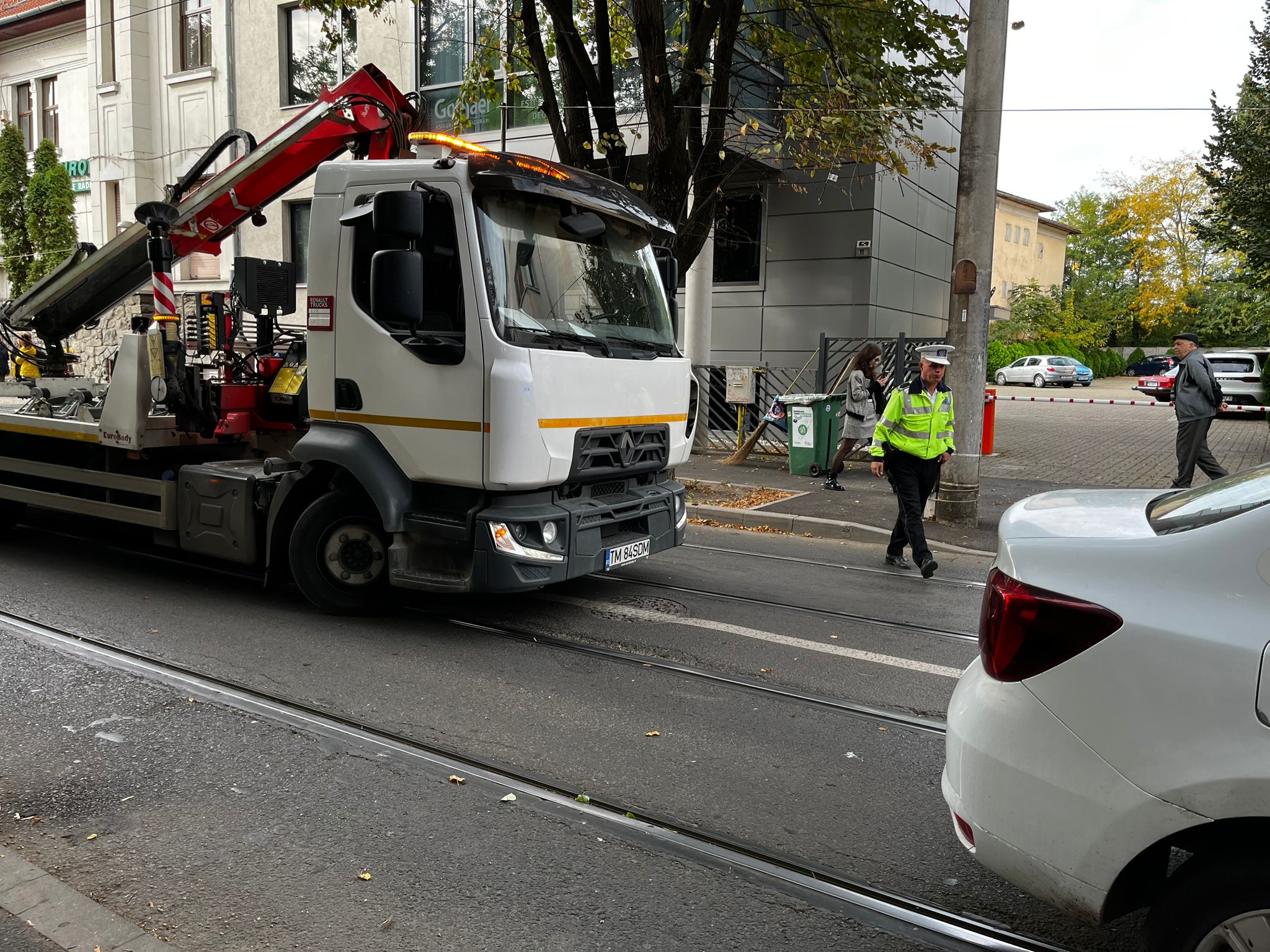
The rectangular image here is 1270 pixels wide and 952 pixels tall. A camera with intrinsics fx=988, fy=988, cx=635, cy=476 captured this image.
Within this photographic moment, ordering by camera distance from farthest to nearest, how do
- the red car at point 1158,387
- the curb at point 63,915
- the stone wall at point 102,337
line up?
the red car at point 1158,387, the stone wall at point 102,337, the curb at point 63,915

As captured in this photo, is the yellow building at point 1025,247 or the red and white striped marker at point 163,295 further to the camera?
the yellow building at point 1025,247

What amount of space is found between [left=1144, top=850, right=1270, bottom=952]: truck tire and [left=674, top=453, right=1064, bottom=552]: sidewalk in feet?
22.8

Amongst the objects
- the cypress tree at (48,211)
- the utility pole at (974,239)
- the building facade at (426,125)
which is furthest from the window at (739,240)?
the cypress tree at (48,211)

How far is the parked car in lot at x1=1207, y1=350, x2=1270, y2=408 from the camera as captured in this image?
2503cm

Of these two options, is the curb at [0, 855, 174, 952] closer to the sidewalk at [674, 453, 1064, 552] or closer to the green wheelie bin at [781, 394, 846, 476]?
the sidewalk at [674, 453, 1064, 552]

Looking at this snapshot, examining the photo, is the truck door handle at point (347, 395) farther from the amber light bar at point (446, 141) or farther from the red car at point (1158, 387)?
the red car at point (1158, 387)

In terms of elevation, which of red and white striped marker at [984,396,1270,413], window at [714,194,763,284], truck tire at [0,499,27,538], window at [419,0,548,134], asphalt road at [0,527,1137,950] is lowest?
asphalt road at [0,527,1137,950]

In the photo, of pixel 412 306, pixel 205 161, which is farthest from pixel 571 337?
pixel 205 161

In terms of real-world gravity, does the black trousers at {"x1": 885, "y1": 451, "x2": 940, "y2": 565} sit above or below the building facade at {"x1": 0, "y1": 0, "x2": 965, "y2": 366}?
below

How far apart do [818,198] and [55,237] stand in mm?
16418

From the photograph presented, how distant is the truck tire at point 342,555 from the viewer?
6.18 metres

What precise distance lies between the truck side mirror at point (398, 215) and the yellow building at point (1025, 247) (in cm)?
5526

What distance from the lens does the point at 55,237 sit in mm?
21406

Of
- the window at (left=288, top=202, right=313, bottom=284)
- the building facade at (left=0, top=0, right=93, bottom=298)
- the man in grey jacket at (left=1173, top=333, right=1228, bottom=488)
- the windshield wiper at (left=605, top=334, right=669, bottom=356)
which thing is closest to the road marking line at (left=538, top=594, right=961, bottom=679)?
the windshield wiper at (left=605, top=334, right=669, bottom=356)
